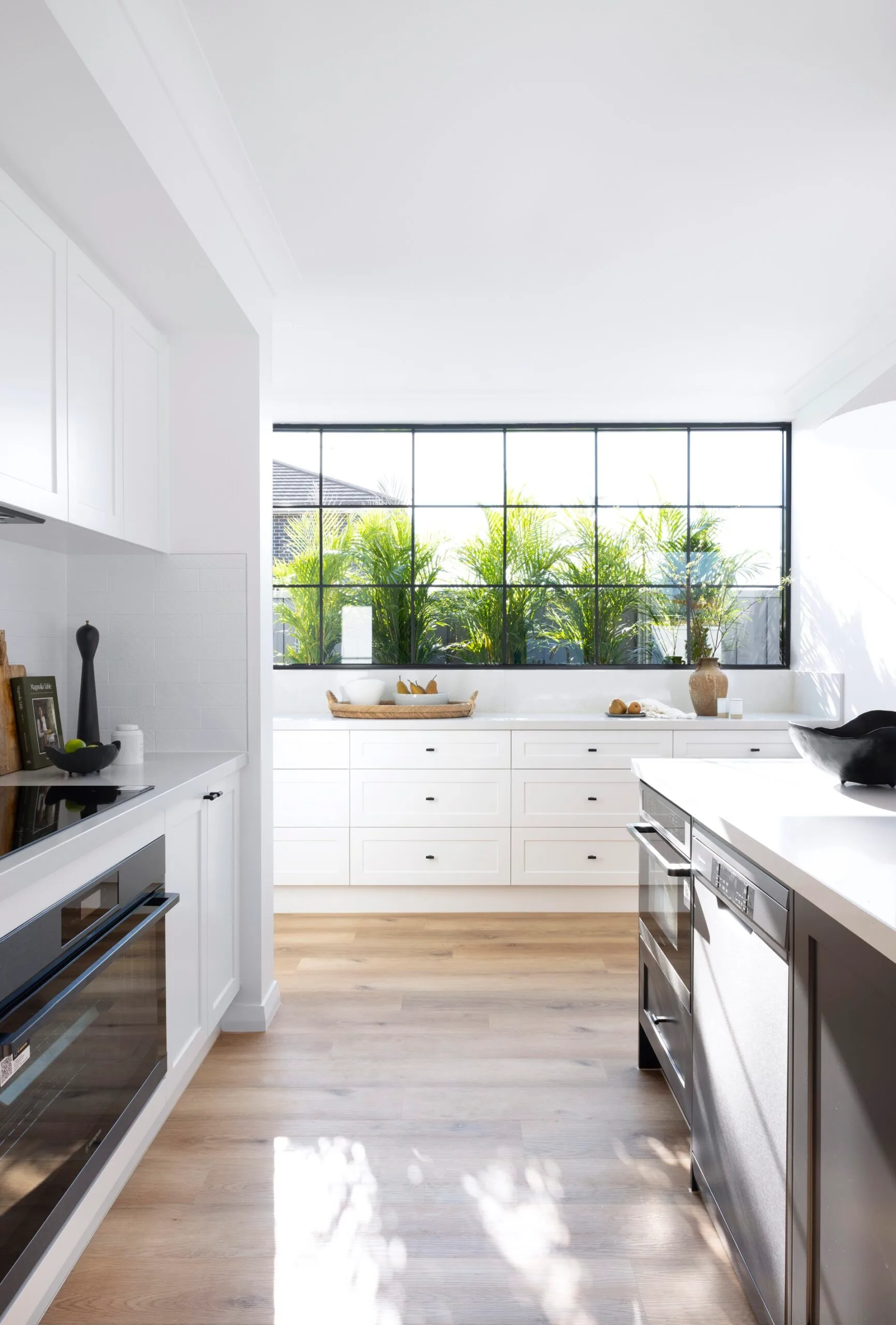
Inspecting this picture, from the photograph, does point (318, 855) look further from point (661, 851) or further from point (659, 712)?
point (661, 851)

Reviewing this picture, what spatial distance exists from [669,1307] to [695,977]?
60 centimetres

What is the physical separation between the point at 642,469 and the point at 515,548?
0.86 m

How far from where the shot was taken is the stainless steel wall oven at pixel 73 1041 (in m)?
1.26

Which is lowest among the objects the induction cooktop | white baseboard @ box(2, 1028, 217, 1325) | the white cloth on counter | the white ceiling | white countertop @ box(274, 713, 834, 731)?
white baseboard @ box(2, 1028, 217, 1325)

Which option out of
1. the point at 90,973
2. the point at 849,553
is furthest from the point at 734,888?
Result: the point at 849,553

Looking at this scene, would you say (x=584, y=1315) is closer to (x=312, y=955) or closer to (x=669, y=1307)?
(x=669, y=1307)

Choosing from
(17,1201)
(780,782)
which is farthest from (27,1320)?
(780,782)

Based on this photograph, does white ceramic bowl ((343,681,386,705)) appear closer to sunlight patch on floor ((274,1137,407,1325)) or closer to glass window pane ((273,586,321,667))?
glass window pane ((273,586,321,667))

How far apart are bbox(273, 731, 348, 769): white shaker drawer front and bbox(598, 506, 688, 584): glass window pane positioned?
181cm

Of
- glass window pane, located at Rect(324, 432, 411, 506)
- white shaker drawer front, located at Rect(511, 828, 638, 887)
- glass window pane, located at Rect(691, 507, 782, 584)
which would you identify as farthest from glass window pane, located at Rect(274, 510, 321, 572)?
glass window pane, located at Rect(691, 507, 782, 584)

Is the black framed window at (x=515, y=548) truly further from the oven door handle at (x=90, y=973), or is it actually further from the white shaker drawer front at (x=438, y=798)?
the oven door handle at (x=90, y=973)

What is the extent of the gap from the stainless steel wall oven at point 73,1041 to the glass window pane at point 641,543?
332cm

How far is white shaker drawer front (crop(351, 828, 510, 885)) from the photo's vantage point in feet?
13.1

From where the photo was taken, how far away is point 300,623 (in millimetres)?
4680
